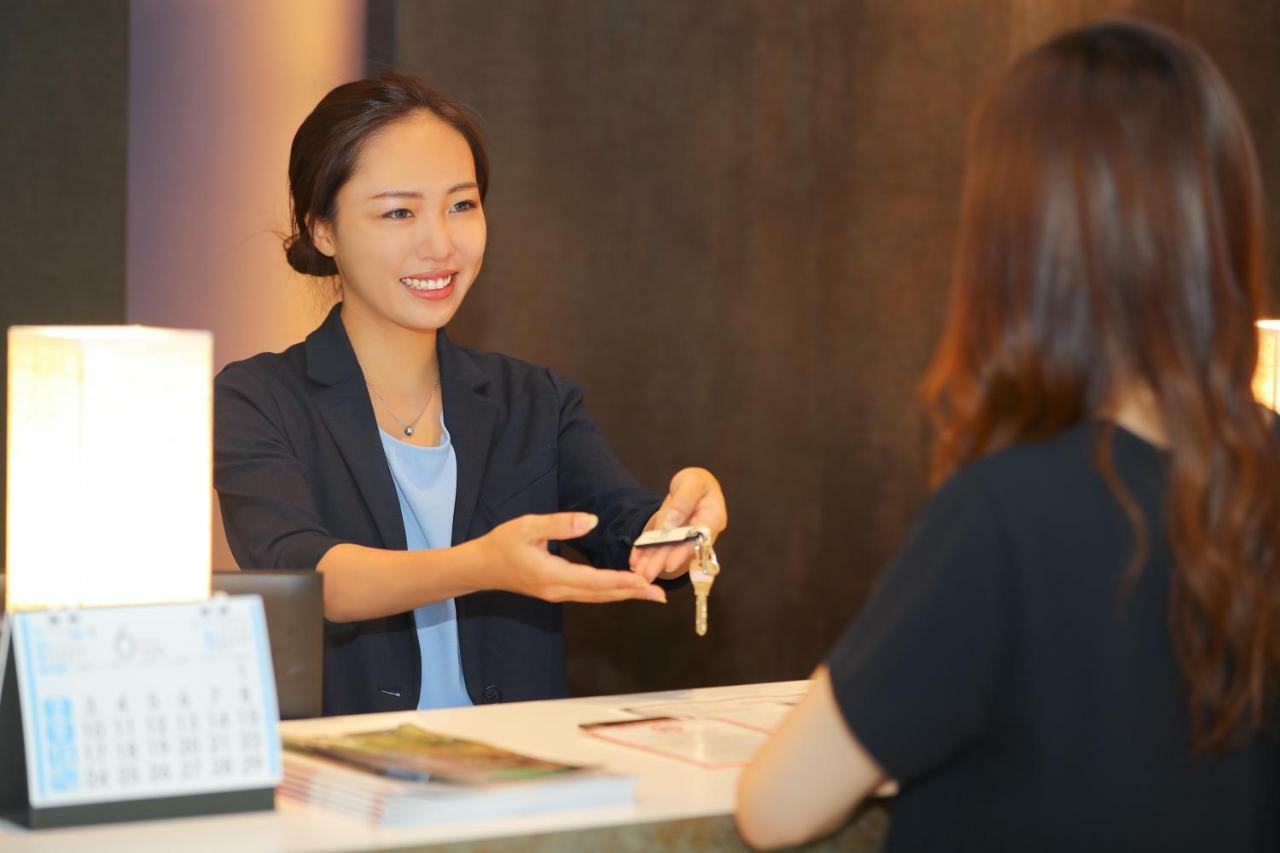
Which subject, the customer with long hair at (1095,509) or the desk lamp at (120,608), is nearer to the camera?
the customer with long hair at (1095,509)

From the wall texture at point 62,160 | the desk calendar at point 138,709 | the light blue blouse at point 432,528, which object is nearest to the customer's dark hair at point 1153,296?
the desk calendar at point 138,709

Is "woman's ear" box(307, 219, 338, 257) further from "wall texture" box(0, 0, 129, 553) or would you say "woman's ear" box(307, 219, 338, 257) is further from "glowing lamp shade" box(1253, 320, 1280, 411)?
"glowing lamp shade" box(1253, 320, 1280, 411)

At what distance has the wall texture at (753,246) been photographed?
4367 mm

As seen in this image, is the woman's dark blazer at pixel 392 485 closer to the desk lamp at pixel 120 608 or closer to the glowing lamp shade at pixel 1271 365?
the desk lamp at pixel 120 608

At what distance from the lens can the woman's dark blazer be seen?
98.1 inches

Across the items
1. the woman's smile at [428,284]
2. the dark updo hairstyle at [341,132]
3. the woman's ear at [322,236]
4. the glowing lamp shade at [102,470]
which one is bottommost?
the glowing lamp shade at [102,470]

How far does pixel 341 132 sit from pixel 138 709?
142cm

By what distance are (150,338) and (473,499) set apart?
3.82 feet

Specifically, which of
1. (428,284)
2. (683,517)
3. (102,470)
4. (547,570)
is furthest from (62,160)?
(102,470)

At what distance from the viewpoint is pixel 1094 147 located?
1243 mm

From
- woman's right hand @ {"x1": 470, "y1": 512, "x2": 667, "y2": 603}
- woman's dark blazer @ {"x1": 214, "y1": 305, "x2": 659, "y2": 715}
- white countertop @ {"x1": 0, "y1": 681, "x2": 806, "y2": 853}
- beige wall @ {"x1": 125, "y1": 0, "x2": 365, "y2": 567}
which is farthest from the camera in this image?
beige wall @ {"x1": 125, "y1": 0, "x2": 365, "y2": 567}

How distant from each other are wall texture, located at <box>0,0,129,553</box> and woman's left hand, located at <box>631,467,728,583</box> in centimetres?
186

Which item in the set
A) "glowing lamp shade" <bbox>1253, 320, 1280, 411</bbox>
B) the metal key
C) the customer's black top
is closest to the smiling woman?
the metal key

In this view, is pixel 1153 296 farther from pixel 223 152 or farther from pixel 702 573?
pixel 223 152
